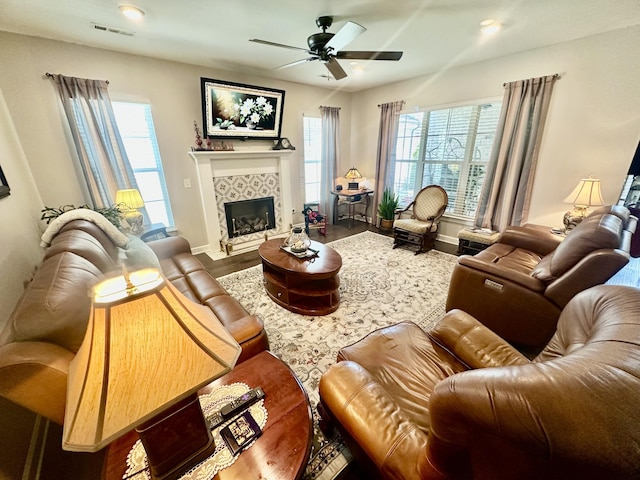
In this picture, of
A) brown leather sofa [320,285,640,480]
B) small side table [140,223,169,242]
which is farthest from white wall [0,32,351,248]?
brown leather sofa [320,285,640,480]

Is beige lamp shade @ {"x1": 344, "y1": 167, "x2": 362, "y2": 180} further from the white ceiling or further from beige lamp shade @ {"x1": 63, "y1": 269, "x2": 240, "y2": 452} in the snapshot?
beige lamp shade @ {"x1": 63, "y1": 269, "x2": 240, "y2": 452}

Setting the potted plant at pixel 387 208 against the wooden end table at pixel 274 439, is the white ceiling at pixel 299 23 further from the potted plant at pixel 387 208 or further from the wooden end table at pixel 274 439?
the wooden end table at pixel 274 439

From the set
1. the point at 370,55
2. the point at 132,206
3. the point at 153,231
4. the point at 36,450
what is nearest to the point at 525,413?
the point at 36,450

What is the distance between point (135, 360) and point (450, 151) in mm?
4609

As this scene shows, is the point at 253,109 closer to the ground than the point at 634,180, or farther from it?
farther from it

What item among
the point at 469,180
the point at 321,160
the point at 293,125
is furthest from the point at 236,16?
the point at 469,180

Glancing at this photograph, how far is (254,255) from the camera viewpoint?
12.7ft

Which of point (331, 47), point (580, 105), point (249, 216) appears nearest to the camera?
point (331, 47)

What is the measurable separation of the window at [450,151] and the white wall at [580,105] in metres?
0.33

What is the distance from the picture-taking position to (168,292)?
0.58 metres

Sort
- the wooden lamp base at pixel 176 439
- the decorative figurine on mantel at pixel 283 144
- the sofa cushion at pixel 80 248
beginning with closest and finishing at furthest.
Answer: the wooden lamp base at pixel 176 439 < the sofa cushion at pixel 80 248 < the decorative figurine on mantel at pixel 283 144

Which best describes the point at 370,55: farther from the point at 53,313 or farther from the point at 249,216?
the point at 249,216

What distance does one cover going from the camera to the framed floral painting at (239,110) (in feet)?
11.1

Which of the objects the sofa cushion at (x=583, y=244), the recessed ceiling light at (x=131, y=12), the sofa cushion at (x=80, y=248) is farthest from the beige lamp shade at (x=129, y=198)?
the sofa cushion at (x=583, y=244)
